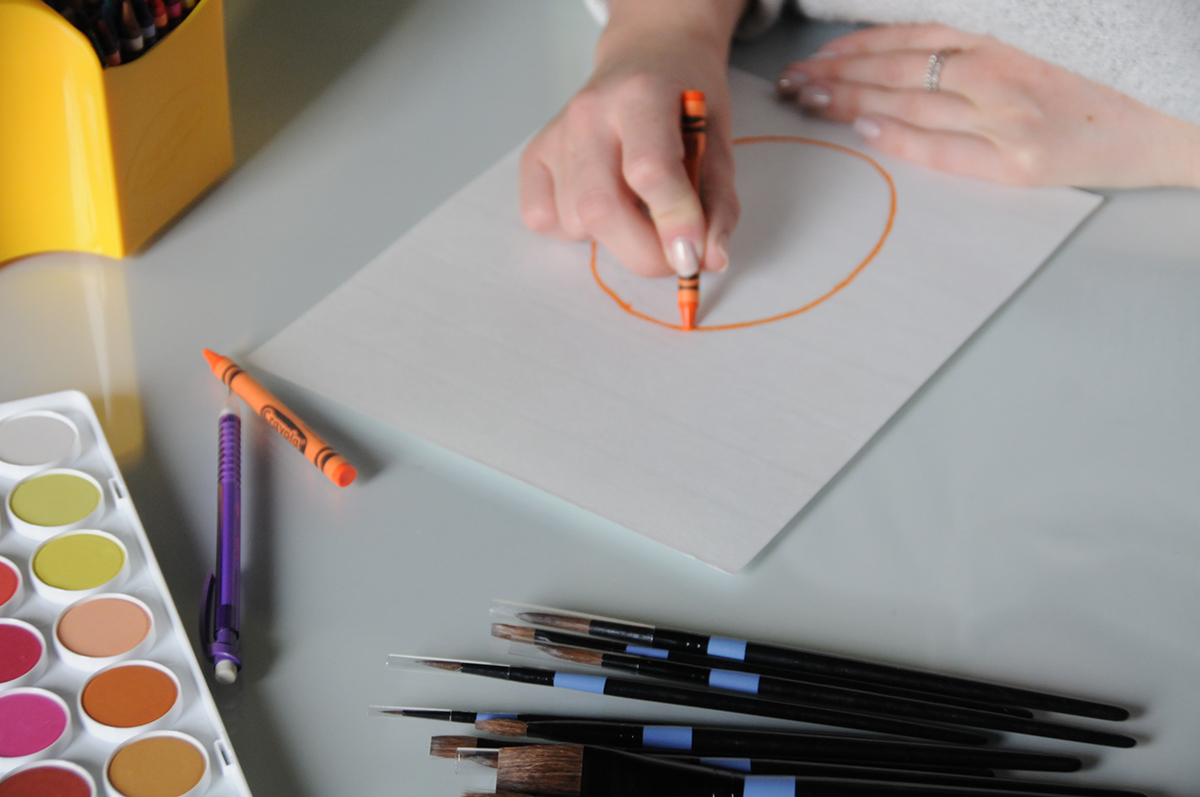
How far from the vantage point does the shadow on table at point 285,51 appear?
783 mm

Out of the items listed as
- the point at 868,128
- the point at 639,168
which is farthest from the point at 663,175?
the point at 868,128

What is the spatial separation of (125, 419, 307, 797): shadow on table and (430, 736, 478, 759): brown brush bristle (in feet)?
0.18

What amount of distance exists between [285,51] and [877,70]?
1.52 ft

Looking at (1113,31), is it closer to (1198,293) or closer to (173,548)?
(1198,293)

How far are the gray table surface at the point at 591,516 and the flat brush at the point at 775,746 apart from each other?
0.07ft

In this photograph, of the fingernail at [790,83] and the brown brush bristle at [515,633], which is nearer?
the brown brush bristle at [515,633]

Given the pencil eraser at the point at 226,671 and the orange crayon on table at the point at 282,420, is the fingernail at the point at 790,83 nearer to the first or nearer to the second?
the orange crayon on table at the point at 282,420

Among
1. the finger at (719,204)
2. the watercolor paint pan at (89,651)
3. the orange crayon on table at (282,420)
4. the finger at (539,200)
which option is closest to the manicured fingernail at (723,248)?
the finger at (719,204)

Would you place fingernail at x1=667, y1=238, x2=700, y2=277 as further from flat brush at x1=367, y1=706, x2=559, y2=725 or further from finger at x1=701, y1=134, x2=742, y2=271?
flat brush at x1=367, y1=706, x2=559, y2=725

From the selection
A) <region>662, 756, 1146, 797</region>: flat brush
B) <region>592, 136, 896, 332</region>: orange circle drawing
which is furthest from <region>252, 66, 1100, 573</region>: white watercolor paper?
<region>662, 756, 1146, 797</region>: flat brush

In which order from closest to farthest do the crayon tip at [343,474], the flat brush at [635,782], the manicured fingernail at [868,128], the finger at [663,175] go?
1. the flat brush at [635,782]
2. the crayon tip at [343,474]
3. the finger at [663,175]
4. the manicured fingernail at [868,128]

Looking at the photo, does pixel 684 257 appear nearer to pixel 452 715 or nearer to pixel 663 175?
pixel 663 175

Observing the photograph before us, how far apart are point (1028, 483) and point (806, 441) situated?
112 millimetres

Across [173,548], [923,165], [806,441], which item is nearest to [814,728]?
[806,441]
